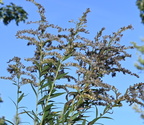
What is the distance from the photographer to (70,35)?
6320 mm

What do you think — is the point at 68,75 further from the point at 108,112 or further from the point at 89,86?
the point at 108,112

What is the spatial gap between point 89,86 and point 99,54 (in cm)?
55

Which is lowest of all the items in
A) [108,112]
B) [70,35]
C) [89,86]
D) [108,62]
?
[108,112]

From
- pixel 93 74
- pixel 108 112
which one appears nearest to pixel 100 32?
pixel 93 74

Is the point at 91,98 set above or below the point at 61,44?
below

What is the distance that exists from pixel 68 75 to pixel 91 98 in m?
0.69

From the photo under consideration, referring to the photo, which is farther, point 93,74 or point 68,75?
point 68,75

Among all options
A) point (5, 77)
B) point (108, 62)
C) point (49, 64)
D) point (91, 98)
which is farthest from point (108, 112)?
point (5, 77)

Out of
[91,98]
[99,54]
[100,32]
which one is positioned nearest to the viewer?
[91,98]

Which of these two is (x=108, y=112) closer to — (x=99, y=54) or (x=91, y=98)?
(x=91, y=98)

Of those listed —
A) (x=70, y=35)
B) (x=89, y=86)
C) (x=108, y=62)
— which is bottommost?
(x=89, y=86)

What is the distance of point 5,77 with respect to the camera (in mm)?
6496

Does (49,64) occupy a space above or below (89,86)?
above

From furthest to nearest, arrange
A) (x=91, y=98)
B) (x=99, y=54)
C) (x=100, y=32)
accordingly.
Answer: (x=100, y=32) < (x=99, y=54) < (x=91, y=98)
